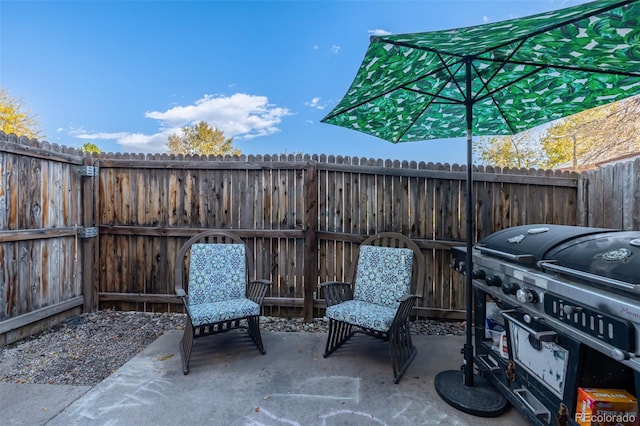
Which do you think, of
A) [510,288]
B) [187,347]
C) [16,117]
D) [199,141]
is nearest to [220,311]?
[187,347]

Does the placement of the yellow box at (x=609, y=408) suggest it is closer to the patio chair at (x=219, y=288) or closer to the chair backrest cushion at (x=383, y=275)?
the chair backrest cushion at (x=383, y=275)

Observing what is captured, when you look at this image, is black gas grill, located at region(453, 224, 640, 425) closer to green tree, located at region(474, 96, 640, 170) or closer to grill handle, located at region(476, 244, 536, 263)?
grill handle, located at region(476, 244, 536, 263)

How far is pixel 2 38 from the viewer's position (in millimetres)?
4465

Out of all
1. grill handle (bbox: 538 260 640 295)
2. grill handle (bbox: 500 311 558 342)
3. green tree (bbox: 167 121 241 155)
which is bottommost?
grill handle (bbox: 500 311 558 342)

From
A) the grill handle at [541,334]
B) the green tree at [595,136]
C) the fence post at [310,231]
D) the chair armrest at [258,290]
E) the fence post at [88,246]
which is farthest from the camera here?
the green tree at [595,136]

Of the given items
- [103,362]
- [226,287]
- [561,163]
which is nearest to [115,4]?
[226,287]

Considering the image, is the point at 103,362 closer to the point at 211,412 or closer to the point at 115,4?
the point at 211,412

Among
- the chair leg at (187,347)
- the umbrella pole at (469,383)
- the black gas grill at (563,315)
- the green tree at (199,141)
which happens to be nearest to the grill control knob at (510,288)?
the black gas grill at (563,315)

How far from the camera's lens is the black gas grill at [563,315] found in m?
1.03

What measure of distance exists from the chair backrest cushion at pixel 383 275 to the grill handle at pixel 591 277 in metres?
1.42

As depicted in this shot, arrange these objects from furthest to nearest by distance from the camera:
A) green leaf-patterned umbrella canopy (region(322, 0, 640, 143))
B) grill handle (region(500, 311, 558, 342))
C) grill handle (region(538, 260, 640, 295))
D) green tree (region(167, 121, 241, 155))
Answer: green tree (region(167, 121, 241, 155)), green leaf-patterned umbrella canopy (region(322, 0, 640, 143)), grill handle (region(500, 311, 558, 342)), grill handle (region(538, 260, 640, 295))

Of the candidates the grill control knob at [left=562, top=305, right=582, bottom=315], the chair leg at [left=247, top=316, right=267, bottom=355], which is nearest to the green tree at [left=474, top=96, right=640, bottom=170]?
the grill control knob at [left=562, top=305, right=582, bottom=315]

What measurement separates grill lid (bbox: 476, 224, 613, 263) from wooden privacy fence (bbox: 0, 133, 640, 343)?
4.69ft

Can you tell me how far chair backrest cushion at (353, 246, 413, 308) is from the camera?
9.19ft
